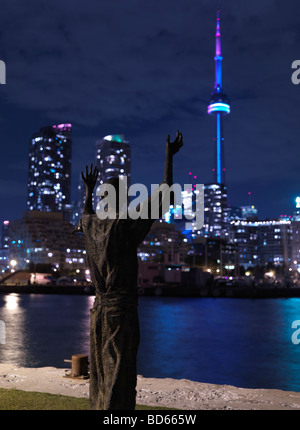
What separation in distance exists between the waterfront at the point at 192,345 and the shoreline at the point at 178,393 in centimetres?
1129

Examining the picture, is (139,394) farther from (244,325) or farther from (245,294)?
(245,294)

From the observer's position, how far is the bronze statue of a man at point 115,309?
674cm

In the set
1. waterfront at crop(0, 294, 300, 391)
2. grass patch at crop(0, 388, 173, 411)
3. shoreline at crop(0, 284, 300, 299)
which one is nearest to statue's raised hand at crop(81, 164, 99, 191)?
grass patch at crop(0, 388, 173, 411)

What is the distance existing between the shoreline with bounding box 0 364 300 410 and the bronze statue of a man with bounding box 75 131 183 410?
5104 millimetres

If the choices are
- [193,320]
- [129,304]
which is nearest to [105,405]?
[129,304]

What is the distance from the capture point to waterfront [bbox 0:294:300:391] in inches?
1092

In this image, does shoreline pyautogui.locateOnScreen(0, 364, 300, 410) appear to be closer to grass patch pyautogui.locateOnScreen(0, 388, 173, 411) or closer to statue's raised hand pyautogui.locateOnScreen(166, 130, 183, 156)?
grass patch pyautogui.locateOnScreen(0, 388, 173, 411)

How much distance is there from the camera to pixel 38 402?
1112 cm

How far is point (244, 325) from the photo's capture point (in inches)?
2115

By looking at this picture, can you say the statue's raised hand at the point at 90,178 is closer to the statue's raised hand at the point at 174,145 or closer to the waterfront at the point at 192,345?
the statue's raised hand at the point at 174,145

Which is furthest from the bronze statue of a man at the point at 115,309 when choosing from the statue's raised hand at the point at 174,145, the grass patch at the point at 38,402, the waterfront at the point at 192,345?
the waterfront at the point at 192,345

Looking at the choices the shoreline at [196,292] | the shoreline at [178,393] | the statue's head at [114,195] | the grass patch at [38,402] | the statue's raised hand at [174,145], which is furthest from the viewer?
the shoreline at [196,292]

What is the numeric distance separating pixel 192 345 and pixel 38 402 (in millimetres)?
29496

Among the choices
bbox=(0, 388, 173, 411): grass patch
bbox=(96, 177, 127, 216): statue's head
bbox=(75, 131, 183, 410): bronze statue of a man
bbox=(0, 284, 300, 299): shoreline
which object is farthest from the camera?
bbox=(0, 284, 300, 299): shoreline
